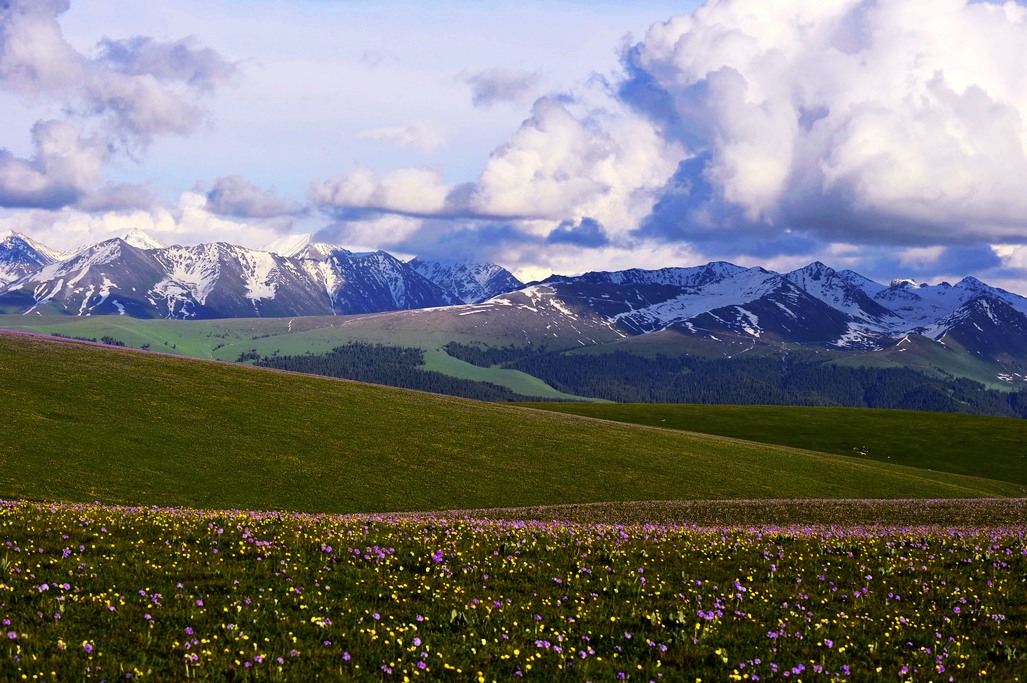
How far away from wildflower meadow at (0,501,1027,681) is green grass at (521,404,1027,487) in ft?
295

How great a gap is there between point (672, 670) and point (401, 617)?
5.39 m

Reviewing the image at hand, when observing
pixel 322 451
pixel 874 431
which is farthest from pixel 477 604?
pixel 874 431

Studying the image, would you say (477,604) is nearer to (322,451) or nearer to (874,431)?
(322,451)

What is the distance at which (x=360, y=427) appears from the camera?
6875 centimetres

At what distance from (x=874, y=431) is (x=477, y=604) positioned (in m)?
121

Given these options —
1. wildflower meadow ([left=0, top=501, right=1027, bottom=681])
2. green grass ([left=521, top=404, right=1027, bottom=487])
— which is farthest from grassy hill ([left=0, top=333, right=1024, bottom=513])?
wildflower meadow ([left=0, top=501, right=1027, bottom=681])

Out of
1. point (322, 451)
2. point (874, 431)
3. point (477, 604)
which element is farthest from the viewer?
point (874, 431)

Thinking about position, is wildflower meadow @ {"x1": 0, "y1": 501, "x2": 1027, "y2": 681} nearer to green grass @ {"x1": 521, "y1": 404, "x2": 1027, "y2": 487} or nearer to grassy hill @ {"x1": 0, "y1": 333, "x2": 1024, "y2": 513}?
grassy hill @ {"x1": 0, "y1": 333, "x2": 1024, "y2": 513}

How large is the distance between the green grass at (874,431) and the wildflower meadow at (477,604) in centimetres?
8997

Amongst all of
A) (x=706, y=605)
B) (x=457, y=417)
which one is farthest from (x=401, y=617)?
(x=457, y=417)

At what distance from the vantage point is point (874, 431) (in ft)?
400

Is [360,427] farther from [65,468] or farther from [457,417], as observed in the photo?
[65,468]

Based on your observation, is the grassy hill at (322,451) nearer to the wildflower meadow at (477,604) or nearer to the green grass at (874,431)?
the green grass at (874,431)

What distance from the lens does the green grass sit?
103125mm
